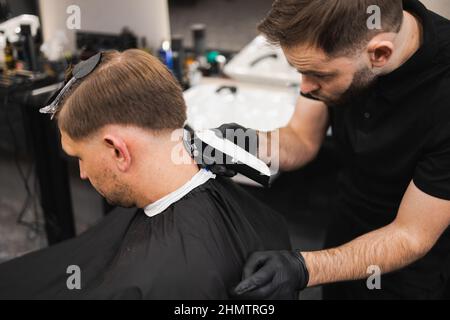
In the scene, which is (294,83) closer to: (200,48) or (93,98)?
(200,48)

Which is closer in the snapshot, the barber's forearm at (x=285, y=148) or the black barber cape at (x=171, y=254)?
the black barber cape at (x=171, y=254)

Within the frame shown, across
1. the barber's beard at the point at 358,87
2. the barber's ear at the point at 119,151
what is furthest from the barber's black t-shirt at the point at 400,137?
the barber's ear at the point at 119,151

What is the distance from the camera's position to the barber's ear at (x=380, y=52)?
1225 mm

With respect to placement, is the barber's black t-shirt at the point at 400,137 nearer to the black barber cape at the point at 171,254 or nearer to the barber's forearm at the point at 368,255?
the barber's forearm at the point at 368,255

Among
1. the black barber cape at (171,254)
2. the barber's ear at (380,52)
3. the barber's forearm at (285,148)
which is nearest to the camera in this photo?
the black barber cape at (171,254)

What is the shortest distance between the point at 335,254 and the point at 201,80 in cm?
152

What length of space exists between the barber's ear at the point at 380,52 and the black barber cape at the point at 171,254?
531 mm

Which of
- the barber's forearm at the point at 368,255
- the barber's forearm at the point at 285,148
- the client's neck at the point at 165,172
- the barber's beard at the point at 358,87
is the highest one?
the barber's beard at the point at 358,87

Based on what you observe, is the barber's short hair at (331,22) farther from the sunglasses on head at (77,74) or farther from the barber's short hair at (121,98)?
the sunglasses on head at (77,74)

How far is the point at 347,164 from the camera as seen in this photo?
1636 mm

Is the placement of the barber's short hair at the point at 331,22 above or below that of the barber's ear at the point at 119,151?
above

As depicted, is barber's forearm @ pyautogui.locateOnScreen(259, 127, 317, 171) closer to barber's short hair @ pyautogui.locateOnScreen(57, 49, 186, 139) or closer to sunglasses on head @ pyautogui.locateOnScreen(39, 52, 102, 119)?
barber's short hair @ pyautogui.locateOnScreen(57, 49, 186, 139)

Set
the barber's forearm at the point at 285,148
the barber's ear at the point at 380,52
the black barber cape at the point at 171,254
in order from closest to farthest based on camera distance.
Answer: the black barber cape at the point at 171,254, the barber's ear at the point at 380,52, the barber's forearm at the point at 285,148

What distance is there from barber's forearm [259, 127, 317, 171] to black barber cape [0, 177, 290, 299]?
8.2 inches
